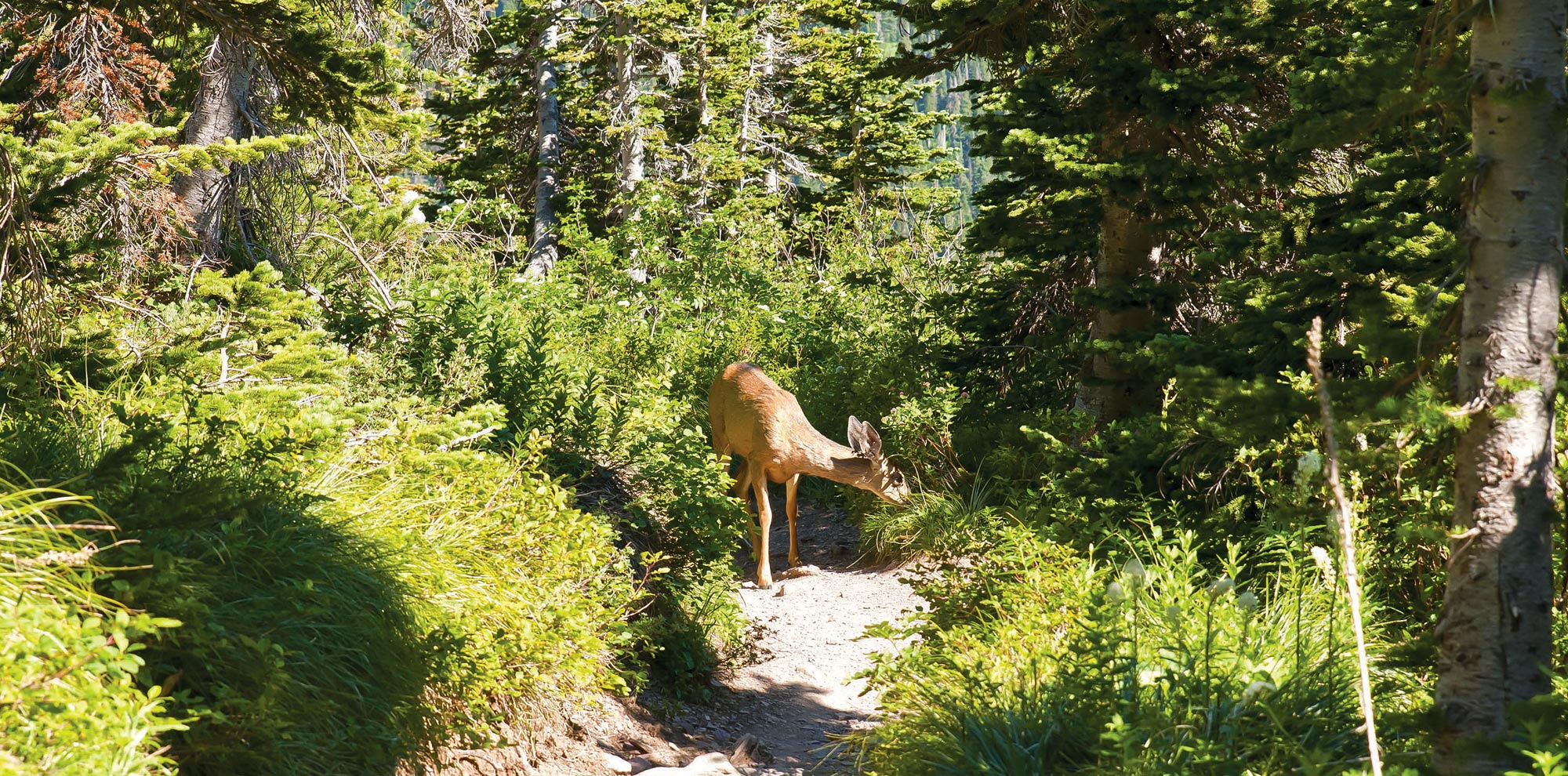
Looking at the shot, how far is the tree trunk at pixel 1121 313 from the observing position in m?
8.52

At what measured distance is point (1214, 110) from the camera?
837 centimetres

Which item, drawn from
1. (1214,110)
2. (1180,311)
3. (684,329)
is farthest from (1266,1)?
(684,329)

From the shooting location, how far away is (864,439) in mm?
9625

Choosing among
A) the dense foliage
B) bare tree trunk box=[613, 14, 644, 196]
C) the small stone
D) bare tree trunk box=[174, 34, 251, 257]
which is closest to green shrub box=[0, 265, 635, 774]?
the dense foliage

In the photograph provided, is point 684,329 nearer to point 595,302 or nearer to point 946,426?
point 595,302

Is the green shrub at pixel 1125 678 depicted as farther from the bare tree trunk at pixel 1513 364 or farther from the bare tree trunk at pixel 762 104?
Answer: the bare tree trunk at pixel 762 104

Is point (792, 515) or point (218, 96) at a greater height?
point (218, 96)

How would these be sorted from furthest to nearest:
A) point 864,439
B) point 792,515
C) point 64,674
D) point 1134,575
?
point 792,515, point 864,439, point 1134,575, point 64,674

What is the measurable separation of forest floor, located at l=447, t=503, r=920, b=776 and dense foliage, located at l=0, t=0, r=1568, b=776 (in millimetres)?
245

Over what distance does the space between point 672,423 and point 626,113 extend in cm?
1114

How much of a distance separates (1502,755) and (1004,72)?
7.93m

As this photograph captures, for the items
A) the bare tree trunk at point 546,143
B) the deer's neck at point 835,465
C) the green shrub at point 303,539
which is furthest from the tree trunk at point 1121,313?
the bare tree trunk at point 546,143

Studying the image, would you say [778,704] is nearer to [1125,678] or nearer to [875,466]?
[875,466]

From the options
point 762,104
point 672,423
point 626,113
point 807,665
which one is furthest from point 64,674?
point 762,104
